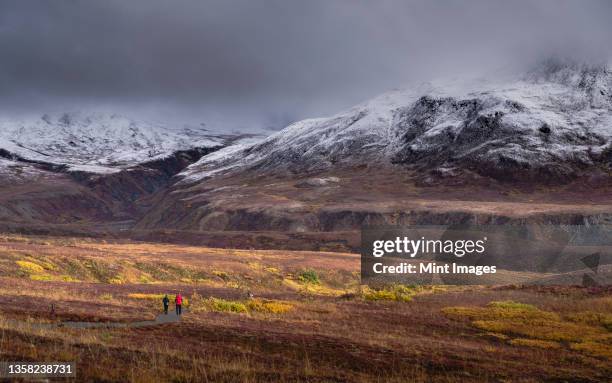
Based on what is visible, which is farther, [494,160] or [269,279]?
[494,160]

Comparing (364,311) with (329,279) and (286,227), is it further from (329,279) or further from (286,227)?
(286,227)

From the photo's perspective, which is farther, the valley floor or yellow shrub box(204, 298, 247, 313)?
yellow shrub box(204, 298, 247, 313)

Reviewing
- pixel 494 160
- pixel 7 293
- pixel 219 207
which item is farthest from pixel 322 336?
pixel 494 160

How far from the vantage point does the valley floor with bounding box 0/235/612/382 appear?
14.0 metres

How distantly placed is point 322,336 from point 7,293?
18.0 meters

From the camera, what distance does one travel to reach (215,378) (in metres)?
12.4

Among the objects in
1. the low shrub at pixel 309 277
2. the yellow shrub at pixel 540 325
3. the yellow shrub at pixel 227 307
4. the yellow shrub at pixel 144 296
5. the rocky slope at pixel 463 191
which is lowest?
the low shrub at pixel 309 277

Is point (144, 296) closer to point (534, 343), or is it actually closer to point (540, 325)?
point (534, 343)

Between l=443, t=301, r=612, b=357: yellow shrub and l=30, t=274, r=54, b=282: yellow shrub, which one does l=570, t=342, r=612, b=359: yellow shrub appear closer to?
l=443, t=301, r=612, b=357: yellow shrub

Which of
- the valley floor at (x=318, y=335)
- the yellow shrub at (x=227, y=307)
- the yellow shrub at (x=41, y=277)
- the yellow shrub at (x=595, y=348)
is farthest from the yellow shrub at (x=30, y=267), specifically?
the yellow shrub at (x=595, y=348)

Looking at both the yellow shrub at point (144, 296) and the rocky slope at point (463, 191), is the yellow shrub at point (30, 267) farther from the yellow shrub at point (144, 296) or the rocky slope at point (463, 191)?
the rocky slope at point (463, 191)

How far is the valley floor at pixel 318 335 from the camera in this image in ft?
45.9

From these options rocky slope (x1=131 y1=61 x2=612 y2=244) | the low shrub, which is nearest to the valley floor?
the low shrub

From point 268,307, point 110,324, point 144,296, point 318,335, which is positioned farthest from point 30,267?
point 318,335
